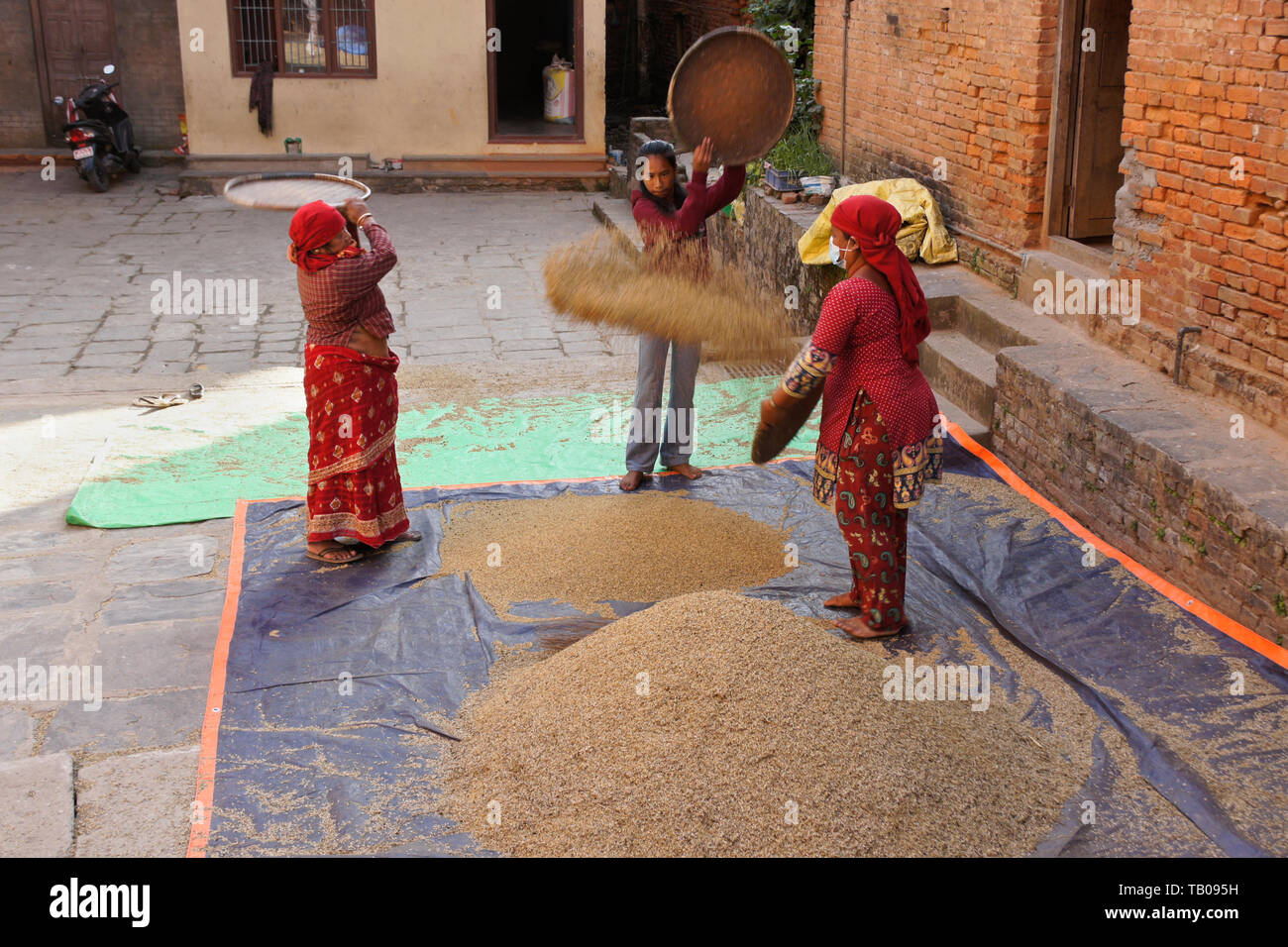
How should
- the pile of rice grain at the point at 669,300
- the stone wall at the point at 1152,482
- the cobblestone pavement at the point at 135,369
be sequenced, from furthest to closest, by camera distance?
the pile of rice grain at the point at 669,300 → the stone wall at the point at 1152,482 → the cobblestone pavement at the point at 135,369

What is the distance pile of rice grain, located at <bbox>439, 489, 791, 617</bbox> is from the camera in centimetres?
464

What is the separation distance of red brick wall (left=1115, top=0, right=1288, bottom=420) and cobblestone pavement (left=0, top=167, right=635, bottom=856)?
3.56 meters

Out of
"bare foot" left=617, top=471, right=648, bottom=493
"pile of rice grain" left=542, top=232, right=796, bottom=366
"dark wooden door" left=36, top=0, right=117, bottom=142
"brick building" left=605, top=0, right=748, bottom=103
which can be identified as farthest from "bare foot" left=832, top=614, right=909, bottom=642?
"brick building" left=605, top=0, right=748, bottom=103

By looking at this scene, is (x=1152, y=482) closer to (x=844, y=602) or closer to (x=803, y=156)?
(x=844, y=602)

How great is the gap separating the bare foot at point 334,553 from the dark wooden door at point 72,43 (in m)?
11.4

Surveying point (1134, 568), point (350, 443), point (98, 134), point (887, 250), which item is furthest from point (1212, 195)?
point (98, 134)

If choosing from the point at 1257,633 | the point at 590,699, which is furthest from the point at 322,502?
the point at 1257,633

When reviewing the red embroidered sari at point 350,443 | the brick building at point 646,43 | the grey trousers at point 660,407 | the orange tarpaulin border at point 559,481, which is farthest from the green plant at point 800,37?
the red embroidered sari at point 350,443

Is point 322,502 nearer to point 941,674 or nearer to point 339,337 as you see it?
point 339,337

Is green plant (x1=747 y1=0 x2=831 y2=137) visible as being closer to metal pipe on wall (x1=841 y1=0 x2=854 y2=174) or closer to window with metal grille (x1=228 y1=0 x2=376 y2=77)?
metal pipe on wall (x1=841 y1=0 x2=854 y2=174)

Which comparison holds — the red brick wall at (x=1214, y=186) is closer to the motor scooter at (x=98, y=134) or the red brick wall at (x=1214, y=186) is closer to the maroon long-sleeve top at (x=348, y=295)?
the maroon long-sleeve top at (x=348, y=295)

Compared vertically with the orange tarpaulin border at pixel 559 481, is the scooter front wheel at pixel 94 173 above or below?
above

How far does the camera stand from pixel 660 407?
5582 mm

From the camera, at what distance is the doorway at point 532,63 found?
14.4 m
